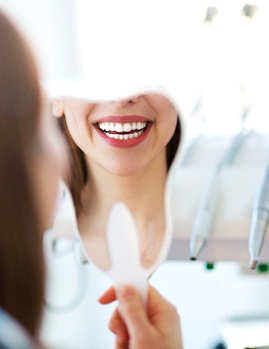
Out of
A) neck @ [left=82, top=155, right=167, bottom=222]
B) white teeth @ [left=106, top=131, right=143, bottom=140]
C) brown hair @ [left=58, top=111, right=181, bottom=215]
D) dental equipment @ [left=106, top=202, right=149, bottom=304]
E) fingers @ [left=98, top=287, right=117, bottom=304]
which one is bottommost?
fingers @ [left=98, top=287, right=117, bottom=304]

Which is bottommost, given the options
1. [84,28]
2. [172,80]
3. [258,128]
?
[258,128]

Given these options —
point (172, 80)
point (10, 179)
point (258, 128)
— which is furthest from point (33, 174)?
point (258, 128)

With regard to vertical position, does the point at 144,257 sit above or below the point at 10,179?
below

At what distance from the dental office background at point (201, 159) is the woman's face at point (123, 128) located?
4 cm

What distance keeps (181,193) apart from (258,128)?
0.63ft

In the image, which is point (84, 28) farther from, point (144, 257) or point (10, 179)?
point (144, 257)

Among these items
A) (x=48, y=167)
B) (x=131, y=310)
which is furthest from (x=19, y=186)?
(x=131, y=310)

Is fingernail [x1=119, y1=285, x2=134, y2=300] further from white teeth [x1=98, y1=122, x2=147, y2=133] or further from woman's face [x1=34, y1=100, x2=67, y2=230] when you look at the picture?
white teeth [x1=98, y1=122, x2=147, y2=133]

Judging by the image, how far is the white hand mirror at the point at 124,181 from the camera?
0.87m

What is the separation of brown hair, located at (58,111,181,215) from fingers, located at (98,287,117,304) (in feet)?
0.61

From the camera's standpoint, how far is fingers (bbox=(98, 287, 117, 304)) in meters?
0.91

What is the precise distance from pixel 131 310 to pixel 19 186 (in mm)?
313

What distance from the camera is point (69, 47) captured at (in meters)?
0.86

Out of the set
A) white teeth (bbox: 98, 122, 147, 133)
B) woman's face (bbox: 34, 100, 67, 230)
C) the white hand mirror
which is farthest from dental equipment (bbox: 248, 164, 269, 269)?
woman's face (bbox: 34, 100, 67, 230)
